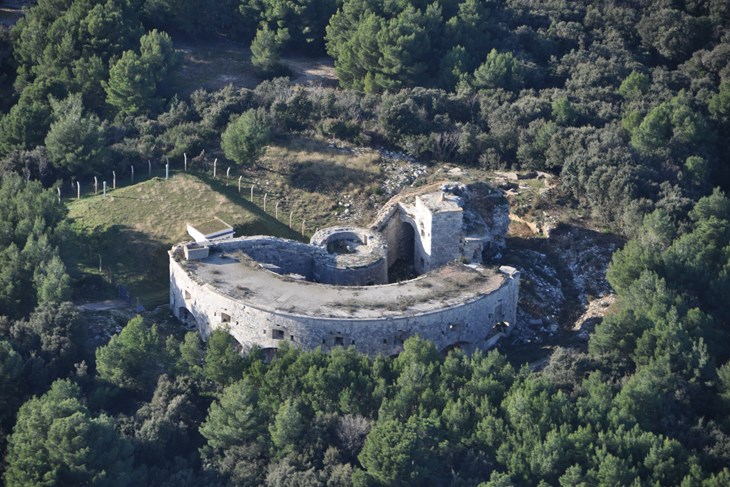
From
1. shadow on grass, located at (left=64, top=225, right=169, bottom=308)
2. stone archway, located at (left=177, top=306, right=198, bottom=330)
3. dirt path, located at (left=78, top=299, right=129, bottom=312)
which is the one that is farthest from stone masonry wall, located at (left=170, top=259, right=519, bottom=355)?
shadow on grass, located at (left=64, top=225, right=169, bottom=308)

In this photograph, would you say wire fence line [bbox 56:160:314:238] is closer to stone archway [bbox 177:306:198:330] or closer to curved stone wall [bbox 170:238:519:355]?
curved stone wall [bbox 170:238:519:355]

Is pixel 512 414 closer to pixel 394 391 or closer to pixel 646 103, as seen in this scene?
pixel 394 391

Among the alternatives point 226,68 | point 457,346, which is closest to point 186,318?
point 457,346

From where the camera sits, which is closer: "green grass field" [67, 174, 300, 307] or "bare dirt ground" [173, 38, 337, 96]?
"green grass field" [67, 174, 300, 307]

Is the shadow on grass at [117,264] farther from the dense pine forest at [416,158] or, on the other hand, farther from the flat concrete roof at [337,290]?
the flat concrete roof at [337,290]

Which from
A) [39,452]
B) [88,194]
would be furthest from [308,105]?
[39,452]
